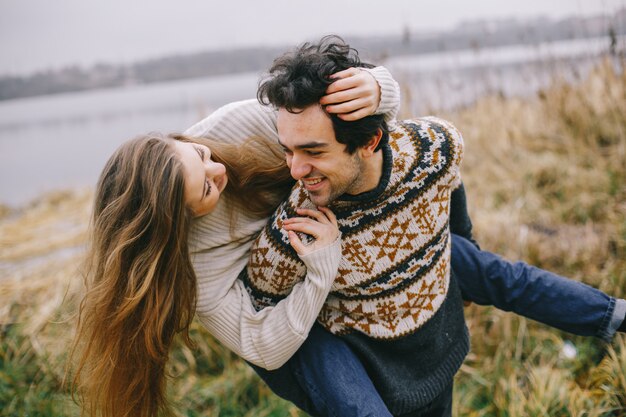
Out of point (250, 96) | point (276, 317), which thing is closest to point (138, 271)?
point (276, 317)

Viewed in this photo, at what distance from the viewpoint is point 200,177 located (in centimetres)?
194

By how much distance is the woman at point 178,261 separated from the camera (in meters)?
1.86

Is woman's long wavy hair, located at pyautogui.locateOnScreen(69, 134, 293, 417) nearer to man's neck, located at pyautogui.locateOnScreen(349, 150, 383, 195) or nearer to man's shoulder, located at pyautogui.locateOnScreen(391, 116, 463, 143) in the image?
man's neck, located at pyautogui.locateOnScreen(349, 150, 383, 195)

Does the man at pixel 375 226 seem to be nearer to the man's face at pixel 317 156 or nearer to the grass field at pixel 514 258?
the man's face at pixel 317 156

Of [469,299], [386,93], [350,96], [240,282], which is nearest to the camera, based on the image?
[350,96]

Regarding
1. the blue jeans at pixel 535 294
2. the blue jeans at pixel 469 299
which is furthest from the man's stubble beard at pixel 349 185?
the blue jeans at pixel 535 294

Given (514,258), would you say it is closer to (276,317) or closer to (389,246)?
(389,246)

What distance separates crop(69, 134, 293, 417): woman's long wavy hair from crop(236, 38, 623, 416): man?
0.28 meters

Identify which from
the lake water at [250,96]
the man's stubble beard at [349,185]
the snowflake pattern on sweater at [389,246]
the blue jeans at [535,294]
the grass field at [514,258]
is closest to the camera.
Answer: the man's stubble beard at [349,185]

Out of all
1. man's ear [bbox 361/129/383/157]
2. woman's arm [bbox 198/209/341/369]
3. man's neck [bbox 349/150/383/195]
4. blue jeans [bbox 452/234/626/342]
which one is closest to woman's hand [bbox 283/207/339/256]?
woman's arm [bbox 198/209/341/369]

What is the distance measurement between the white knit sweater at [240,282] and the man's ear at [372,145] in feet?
0.26

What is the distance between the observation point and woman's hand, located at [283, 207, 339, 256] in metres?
1.81

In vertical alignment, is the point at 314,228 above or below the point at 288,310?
above

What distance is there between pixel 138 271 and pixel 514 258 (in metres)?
2.73
